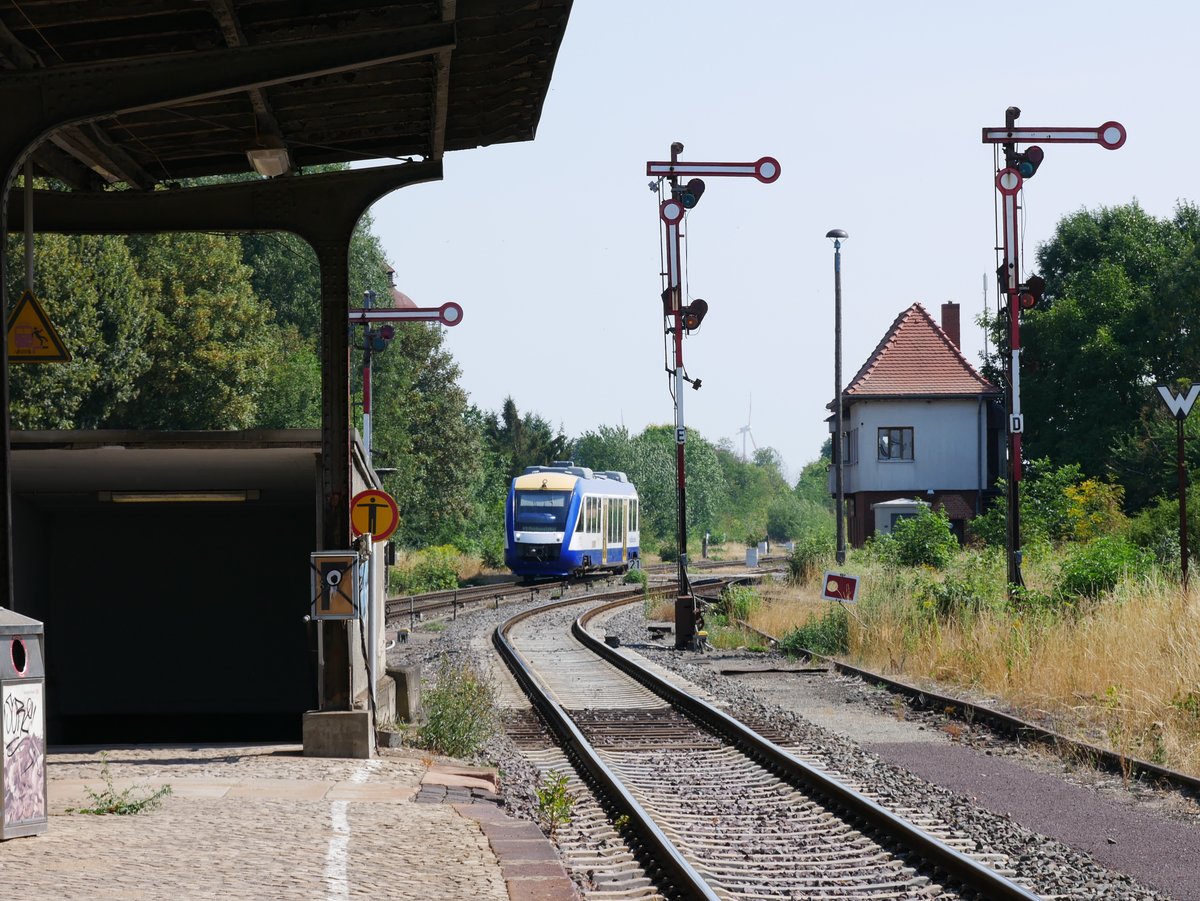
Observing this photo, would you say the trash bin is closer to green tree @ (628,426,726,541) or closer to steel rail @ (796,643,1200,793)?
steel rail @ (796,643,1200,793)

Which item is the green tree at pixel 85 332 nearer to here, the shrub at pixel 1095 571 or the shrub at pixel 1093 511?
the shrub at pixel 1095 571

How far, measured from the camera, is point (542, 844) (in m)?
8.36

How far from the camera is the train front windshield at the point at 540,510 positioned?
143 feet

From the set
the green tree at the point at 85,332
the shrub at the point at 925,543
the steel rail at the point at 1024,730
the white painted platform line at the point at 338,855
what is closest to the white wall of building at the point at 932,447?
the shrub at the point at 925,543

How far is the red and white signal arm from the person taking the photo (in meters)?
21.5

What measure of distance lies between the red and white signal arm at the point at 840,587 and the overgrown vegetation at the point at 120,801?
13.4 meters

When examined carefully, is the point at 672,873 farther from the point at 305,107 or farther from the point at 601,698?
the point at 601,698

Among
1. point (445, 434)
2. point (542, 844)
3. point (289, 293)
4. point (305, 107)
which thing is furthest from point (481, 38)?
point (445, 434)

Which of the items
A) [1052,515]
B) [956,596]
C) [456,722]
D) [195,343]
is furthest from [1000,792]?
[195,343]

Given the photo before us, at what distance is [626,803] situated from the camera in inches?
399

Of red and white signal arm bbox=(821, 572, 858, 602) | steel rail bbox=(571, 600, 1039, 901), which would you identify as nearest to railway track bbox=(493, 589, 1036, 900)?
steel rail bbox=(571, 600, 1039, 901)

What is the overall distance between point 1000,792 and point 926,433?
42.0 m

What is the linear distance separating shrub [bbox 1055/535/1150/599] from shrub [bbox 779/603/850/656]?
3.34 meters

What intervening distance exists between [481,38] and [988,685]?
389 inches
